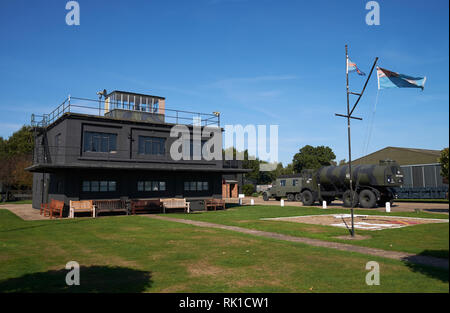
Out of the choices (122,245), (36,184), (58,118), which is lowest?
(122,245)

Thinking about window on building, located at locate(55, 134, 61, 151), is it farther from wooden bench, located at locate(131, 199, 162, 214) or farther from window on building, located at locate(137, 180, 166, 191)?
wooden bench, located at locate(131, 199, 162, 214)

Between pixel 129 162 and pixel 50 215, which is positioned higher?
pixel 129 162

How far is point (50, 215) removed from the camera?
72.5 feet

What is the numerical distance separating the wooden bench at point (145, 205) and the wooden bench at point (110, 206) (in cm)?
65

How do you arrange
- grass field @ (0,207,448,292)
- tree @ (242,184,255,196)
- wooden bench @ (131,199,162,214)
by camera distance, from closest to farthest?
grass field @ (0,207,448,292), wooden bench @ (131,199,162,214), tree @ (242,184,255,196)

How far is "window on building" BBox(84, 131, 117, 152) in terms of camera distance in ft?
84.4

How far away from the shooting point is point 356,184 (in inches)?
892

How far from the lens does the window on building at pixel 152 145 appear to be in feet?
92.9

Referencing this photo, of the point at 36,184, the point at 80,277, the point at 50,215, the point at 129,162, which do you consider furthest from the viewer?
the point at 36,184

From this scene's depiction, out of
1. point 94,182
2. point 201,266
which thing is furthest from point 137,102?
point 201,266

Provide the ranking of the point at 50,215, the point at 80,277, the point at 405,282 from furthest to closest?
the point at 50,215 < the point at 80,277 < the point at 405,282

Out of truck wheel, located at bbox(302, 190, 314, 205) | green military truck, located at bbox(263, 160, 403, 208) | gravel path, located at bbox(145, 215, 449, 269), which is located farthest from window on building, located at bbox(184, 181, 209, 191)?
gravel path, located at bbox(145, 215, 449, 269)
